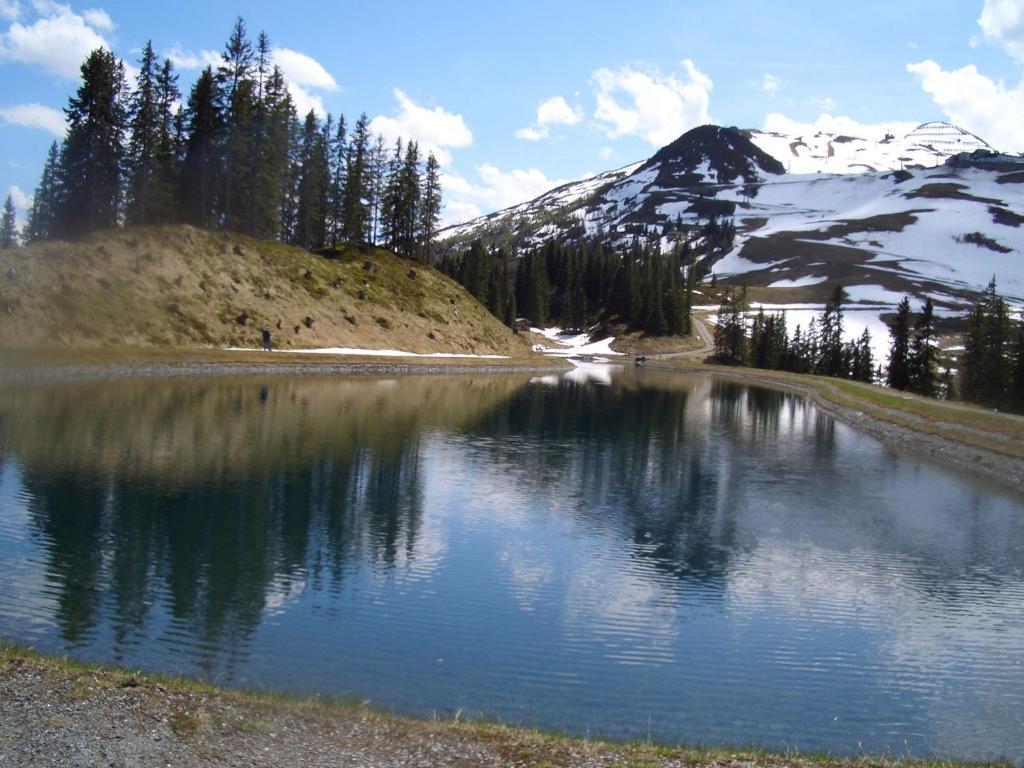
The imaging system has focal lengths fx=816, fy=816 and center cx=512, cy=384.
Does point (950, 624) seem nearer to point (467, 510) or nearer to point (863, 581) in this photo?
point (863, 581)

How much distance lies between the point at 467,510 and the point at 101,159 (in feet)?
272

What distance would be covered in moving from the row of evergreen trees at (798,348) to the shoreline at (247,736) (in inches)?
5727

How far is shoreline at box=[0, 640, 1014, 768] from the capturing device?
11.6 meters

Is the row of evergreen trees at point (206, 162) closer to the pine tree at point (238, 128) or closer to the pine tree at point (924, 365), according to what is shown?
the pine tree at point (238, 128)

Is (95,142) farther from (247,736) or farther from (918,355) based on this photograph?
(918,355)

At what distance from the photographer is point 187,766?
1130 cm

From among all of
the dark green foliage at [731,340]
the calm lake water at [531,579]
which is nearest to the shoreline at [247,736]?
the calm lake water at [531,579]

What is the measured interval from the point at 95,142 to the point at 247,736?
323 ft

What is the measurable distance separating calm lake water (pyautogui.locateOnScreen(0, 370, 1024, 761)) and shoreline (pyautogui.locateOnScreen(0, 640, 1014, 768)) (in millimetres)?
1661

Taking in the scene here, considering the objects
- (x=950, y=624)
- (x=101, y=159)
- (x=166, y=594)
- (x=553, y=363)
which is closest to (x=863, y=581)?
(x=950, y=624)

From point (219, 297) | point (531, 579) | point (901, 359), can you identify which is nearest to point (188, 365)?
point (219, 297)

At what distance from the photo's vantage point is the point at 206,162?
105 m

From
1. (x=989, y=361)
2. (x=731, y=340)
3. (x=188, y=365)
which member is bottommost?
(x=188, y=365)

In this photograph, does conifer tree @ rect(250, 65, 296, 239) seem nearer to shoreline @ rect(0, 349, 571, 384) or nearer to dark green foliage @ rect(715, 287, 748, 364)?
shoreline @ rect(0, 349, 571, 384)
